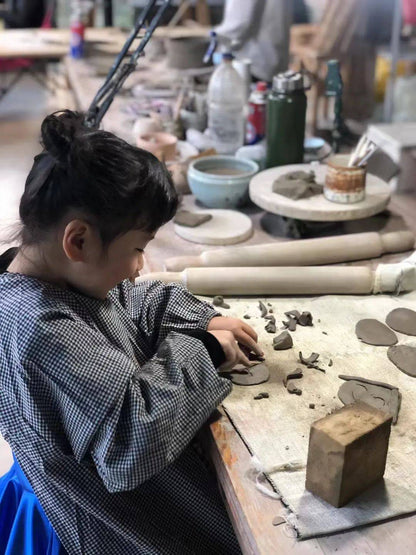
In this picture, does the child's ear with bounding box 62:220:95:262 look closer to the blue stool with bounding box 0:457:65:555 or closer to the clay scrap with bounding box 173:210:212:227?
the blue stool with bounding box 0:457:65:555

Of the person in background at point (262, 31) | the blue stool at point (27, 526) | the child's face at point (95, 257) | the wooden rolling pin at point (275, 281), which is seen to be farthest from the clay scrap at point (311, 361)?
the person in background at point (262, 31)

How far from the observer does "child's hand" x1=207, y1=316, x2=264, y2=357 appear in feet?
3.75

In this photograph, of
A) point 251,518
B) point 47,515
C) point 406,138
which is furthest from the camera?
point 406,138

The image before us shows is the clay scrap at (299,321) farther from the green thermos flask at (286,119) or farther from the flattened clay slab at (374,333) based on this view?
the green thermos flask at (286,119)

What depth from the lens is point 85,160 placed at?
35.9 inches

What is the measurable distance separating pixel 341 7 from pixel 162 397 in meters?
4.29

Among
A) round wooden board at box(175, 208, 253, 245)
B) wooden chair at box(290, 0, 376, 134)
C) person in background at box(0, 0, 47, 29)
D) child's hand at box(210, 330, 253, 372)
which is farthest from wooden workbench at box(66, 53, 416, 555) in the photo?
person in background at box(0, 0, 47, 29)

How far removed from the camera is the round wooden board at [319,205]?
156 cm

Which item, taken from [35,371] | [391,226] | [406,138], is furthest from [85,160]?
[406,138]

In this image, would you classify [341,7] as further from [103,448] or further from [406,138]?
[103,448]

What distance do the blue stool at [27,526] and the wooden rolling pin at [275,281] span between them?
446mm

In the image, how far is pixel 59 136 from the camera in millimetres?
926

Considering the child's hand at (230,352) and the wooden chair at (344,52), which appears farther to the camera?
the wooden chair at (344,52)

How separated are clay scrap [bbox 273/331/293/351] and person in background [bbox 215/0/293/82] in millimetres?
2598
